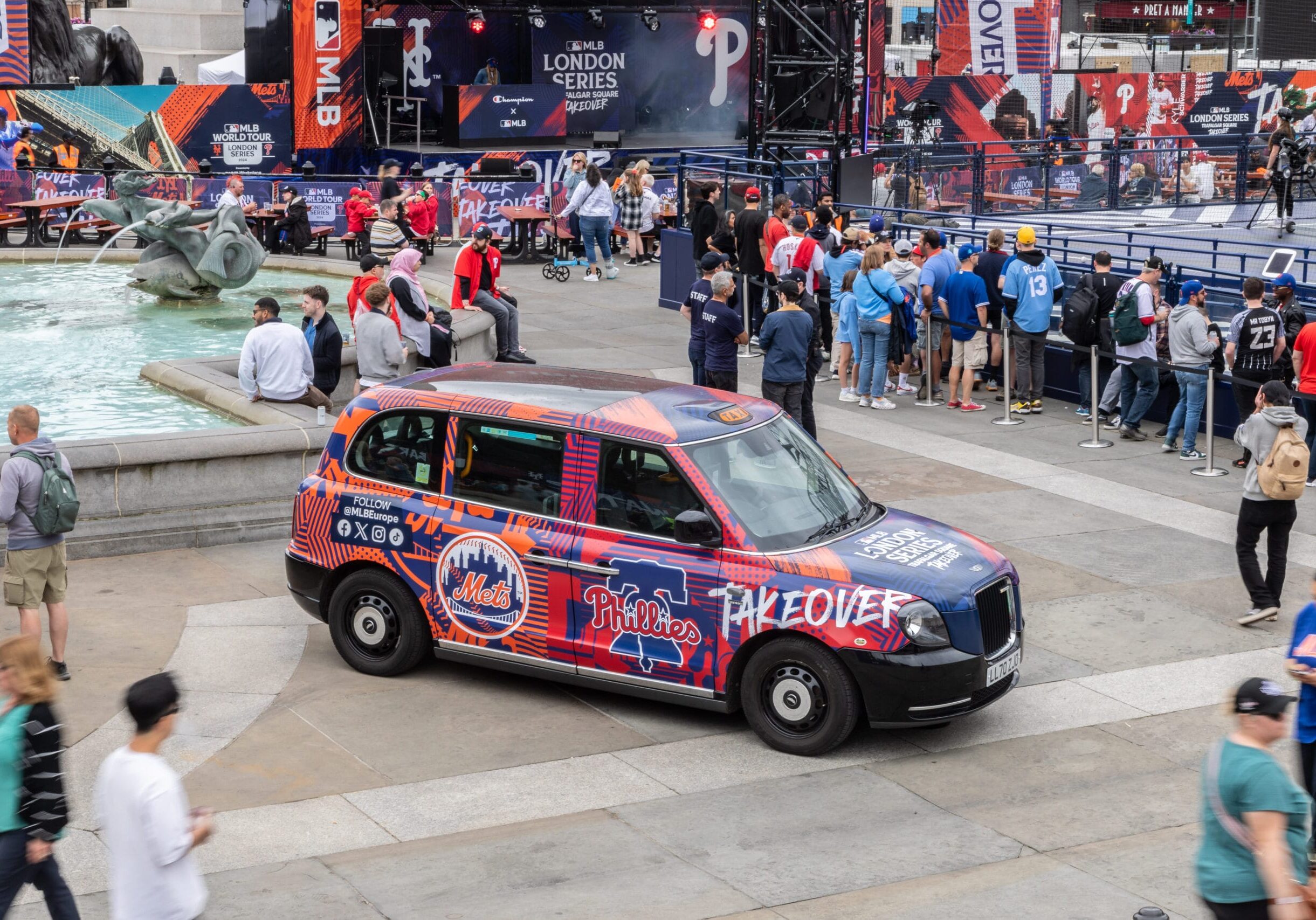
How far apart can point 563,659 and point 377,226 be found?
539 inches

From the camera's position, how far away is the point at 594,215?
86.1ft

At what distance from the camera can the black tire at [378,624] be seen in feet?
31.0

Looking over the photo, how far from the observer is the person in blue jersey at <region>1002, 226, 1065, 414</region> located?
17.2 m

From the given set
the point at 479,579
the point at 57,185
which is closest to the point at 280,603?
the point at 479,579

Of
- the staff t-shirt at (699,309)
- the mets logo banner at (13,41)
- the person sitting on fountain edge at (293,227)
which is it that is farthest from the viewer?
the mets logo banner at (13,41)

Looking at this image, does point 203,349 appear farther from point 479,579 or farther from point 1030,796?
point 1030,796

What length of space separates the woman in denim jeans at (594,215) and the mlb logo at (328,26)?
9.55 meters

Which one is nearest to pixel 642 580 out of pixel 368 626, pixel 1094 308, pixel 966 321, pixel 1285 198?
pixel 368 626

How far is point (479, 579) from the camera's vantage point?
916 centimetres

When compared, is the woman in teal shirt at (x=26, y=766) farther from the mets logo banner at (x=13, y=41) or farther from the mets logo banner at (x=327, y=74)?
the mets logo banner at (x=13, y=41)

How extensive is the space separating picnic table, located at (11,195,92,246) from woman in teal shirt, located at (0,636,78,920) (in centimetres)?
2281

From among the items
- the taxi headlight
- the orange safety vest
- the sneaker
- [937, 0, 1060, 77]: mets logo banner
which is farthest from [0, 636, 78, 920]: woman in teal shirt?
[937, 0, 1060, 77]: mets logo banner

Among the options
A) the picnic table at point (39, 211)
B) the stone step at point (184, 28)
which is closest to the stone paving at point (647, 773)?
the picnic table at point (39, 211)

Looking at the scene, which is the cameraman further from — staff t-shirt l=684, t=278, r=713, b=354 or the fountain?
the fountain
